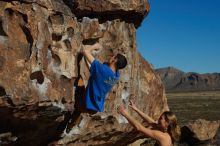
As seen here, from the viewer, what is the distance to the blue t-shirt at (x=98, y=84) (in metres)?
9.23

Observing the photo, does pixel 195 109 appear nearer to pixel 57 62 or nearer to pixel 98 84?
pixel 98 84

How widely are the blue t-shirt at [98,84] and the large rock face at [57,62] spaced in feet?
1.56

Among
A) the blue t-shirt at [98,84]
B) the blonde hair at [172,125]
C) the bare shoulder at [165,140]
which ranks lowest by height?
the bare shoulder at [165,140]

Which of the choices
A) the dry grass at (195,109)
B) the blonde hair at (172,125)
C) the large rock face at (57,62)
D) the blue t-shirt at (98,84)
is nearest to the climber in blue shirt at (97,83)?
the blue t-shirt at (98,84)

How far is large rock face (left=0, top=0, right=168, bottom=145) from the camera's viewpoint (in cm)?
843

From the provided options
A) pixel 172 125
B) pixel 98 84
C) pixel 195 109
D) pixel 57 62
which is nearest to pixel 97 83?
pixel 98 84

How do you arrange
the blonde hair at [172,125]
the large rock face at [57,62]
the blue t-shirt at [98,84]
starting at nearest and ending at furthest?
the blonde hair at [172,125]
the large rock face at [57,62]
the blue t-shirt at [98,84]

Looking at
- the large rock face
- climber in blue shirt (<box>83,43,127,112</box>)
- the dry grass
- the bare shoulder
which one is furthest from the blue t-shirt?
the dry grass

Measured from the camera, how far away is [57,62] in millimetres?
9383

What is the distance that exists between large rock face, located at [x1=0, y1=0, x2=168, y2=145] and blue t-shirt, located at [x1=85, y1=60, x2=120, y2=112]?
1.56ft

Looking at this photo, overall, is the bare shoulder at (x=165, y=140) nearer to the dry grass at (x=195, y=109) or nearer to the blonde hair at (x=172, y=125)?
the blonde hair at (x=172, y=125)

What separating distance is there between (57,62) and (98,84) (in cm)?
100

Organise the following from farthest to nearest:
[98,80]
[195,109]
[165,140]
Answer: [195,109]
[98,80]
[165,140]

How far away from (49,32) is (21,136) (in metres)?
2.44
